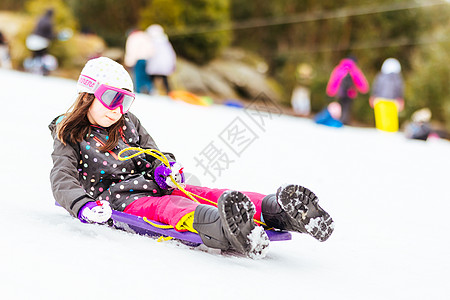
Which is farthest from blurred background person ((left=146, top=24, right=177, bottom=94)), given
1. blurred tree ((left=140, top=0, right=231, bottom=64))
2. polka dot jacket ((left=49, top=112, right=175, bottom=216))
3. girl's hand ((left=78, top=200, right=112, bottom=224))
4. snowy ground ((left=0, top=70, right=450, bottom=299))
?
girl's hand ((left=78, top=200, right=112, bottom=224))

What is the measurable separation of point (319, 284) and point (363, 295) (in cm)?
15

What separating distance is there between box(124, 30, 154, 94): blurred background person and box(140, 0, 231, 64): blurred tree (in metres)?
6.42

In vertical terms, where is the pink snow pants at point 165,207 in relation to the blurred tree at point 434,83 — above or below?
below

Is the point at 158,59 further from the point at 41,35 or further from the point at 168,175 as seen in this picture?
the point at 168,175

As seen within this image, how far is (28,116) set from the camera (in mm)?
4438

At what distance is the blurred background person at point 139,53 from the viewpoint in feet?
28.0

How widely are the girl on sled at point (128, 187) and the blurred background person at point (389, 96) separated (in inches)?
265

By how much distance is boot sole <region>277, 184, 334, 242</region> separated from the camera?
187 cm

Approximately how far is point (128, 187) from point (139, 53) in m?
6.69

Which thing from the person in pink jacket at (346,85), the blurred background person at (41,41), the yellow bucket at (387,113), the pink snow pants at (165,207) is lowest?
the pink snow pants at (165,207)

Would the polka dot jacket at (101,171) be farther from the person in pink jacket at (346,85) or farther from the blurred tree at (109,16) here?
the blurred tree at (109,16)

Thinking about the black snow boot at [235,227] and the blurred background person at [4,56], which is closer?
the black snow boot at [235,227]

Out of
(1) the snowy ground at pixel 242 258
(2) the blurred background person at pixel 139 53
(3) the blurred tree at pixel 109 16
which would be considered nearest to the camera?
(1) the snowy ground at pixel 242 258

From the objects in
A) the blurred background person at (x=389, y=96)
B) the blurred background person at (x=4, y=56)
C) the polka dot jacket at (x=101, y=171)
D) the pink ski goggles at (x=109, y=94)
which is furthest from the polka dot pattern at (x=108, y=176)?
the blurred background person at (x=4, y=56)
